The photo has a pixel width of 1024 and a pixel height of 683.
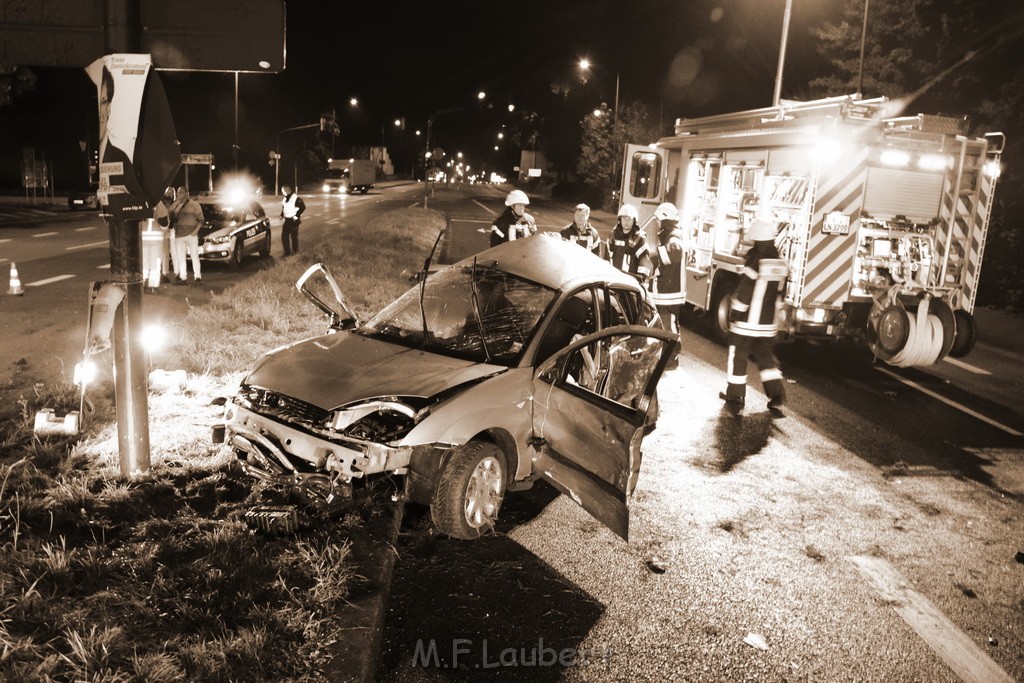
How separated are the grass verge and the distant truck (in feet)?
190

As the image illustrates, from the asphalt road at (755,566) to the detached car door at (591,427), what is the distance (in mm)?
421

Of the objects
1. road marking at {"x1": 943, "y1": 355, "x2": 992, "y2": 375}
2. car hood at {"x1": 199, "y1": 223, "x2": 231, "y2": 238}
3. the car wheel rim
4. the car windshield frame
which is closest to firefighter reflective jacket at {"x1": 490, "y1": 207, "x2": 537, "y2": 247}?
road marking at {"x1": 943, "y1": 355, "x2": 992, "y2": 375}

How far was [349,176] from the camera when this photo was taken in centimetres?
6191

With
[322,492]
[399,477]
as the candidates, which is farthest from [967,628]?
[322,492]

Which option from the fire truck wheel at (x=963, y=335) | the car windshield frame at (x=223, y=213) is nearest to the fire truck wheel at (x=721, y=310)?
the fire truck wheel at (x=963, y=335)

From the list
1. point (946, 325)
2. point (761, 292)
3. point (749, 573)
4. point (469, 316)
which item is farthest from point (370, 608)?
point (946, 325)

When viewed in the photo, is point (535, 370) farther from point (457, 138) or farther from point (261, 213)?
point (457, 138)

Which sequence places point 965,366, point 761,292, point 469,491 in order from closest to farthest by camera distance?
point 469,491 → point 761,292 → point 965,366

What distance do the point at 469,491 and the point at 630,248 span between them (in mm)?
5937

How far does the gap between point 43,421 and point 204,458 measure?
115 centimetres

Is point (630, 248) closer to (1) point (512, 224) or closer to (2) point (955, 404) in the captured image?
(1) point (512, 224)

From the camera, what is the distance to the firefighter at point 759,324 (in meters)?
7.77

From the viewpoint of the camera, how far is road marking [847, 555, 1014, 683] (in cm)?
363

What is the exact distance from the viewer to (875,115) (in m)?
9.23
